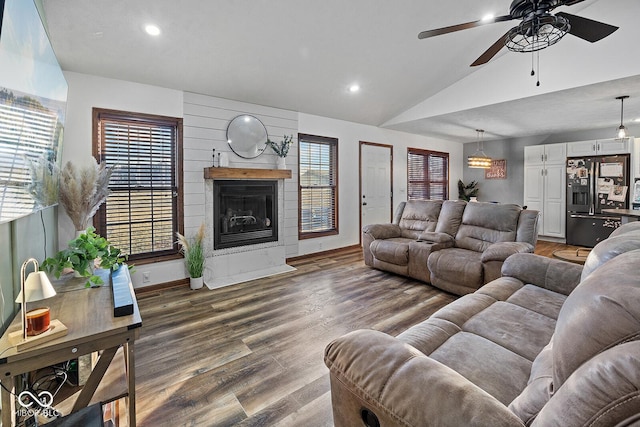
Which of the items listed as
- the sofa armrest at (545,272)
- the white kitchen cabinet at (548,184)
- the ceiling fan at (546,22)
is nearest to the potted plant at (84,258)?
the ceiling fan at (546,22)

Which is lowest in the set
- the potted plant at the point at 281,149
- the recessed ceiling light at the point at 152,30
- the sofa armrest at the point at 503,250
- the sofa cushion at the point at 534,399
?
the sofa cushion at the point at 534,399

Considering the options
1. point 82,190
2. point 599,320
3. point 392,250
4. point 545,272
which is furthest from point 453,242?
point 82,190

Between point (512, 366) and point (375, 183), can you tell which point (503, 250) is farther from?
point (375, 183)

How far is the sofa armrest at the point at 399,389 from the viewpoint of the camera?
81 cm

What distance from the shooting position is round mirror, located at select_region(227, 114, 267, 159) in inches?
166

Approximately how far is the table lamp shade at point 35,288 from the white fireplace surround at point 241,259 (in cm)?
268

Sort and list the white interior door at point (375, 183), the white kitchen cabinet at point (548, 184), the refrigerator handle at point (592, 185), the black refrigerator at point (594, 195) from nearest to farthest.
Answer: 1. the black refrigerator at point (594, 195)
2. the refrigerator handle at point (592, 185)
3. the white interior door at point (375, 183)
4. the white kitchen cabinet at point (548, 184)

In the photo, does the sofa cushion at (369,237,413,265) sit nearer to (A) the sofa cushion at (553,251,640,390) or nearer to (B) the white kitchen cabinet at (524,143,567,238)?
(A) the sofa cushion at (553,251,640,390)

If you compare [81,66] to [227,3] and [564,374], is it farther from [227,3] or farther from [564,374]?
[564,374]

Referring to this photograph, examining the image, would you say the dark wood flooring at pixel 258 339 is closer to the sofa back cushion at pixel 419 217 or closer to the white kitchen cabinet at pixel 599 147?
the sofa back cushion at pixel 419 217

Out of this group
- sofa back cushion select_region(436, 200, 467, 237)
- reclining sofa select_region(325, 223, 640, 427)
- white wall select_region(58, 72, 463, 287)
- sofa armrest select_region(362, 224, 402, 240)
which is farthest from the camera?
sofa armrest select_region(362, 224, 402, 240)

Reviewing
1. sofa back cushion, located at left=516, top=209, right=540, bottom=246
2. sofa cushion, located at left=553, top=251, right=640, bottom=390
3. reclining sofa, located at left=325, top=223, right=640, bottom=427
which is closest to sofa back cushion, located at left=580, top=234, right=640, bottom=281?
reclining sofa, located at left=325, top=223, right=640, bottom=427

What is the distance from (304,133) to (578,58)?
362 cm

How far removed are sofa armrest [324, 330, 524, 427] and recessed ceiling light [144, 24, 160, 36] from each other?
3080 mm
